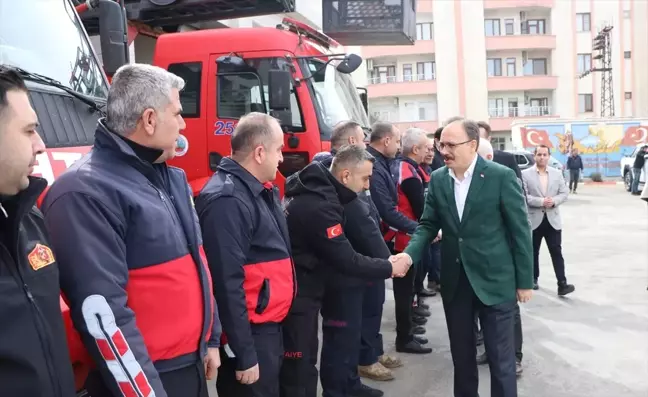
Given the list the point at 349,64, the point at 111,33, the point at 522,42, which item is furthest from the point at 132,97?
the point at 522,42

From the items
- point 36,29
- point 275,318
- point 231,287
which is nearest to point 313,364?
point 275,318

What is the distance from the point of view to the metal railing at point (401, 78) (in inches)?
1694

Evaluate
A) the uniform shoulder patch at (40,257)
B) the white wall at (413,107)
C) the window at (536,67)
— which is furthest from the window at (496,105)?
the uniform shoulder patch at (40,257)

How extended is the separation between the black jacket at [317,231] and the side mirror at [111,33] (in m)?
1.49

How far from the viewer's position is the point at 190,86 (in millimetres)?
6590

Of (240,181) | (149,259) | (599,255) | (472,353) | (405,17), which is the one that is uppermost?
(405,17)

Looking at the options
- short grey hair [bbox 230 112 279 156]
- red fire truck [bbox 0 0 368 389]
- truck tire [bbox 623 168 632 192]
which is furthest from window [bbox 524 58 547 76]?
short grey hair [bbox 230 112 279 156]

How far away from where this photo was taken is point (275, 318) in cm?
287

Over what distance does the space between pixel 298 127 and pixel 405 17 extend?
3.05 metres

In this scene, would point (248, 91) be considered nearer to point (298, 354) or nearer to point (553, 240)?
point (298, 354)

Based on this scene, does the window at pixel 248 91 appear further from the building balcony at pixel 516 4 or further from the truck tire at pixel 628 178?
the building balcony at pixel 516 4

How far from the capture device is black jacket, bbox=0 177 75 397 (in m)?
1.48

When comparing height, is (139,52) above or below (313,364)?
above

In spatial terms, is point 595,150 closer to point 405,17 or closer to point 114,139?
point 405,17
